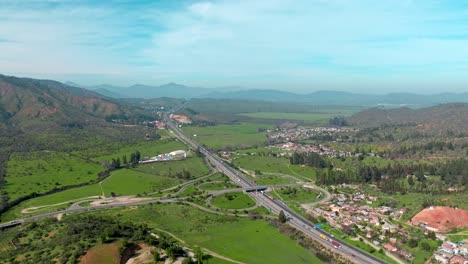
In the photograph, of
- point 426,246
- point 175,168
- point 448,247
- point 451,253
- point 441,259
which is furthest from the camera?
point 175,168

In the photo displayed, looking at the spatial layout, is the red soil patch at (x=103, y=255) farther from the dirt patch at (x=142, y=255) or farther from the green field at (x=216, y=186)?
the green field at (x=216, y=186)

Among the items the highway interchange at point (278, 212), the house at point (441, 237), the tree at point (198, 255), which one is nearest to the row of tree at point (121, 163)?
the highway interchange at point (278, 212)

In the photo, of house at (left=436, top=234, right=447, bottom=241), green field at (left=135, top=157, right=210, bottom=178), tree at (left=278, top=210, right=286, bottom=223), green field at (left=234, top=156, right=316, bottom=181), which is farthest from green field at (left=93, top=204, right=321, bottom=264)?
green field at (left=234, top=156, right=316, bottom=181)

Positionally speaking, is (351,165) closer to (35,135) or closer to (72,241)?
(72,241)

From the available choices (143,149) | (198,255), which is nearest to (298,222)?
(198,255)

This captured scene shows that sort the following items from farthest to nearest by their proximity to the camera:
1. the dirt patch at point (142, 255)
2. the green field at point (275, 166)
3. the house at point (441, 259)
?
the green field at point (275, 166) → the house at point (441, 259) → the dirt patch at point (142, 255)

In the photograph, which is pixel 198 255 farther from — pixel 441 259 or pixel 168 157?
pixel 168 157
